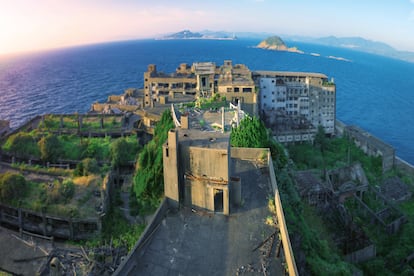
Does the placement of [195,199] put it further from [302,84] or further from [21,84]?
[21,84]

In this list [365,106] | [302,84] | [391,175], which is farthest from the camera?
[365,106]

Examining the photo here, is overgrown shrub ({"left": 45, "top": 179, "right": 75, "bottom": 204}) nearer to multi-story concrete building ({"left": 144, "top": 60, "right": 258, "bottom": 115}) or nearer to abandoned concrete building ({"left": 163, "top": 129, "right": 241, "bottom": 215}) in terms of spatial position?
abandoned concrete building ({"left": 163, "top": 129, "right": 241, "bottom": 215})

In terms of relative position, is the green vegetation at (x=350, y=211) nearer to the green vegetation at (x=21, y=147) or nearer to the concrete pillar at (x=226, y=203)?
the concrete pillar at (x=226, y=203)

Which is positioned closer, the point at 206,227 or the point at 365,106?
the point at 206,227

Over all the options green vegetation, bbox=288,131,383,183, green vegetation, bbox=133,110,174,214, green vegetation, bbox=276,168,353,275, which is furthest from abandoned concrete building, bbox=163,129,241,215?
green vegetation, bbox=288,131,383,183

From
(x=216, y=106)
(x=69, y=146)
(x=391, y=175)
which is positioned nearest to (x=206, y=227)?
(x=216, y=106)

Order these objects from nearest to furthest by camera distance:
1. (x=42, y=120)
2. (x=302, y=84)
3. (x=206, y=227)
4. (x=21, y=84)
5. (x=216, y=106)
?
1. (x=206, y=227)
2. (x=216, y=106)
3. (x=42, y=120)
4. (x=302, y=84)
5. (x=21, y=84)
